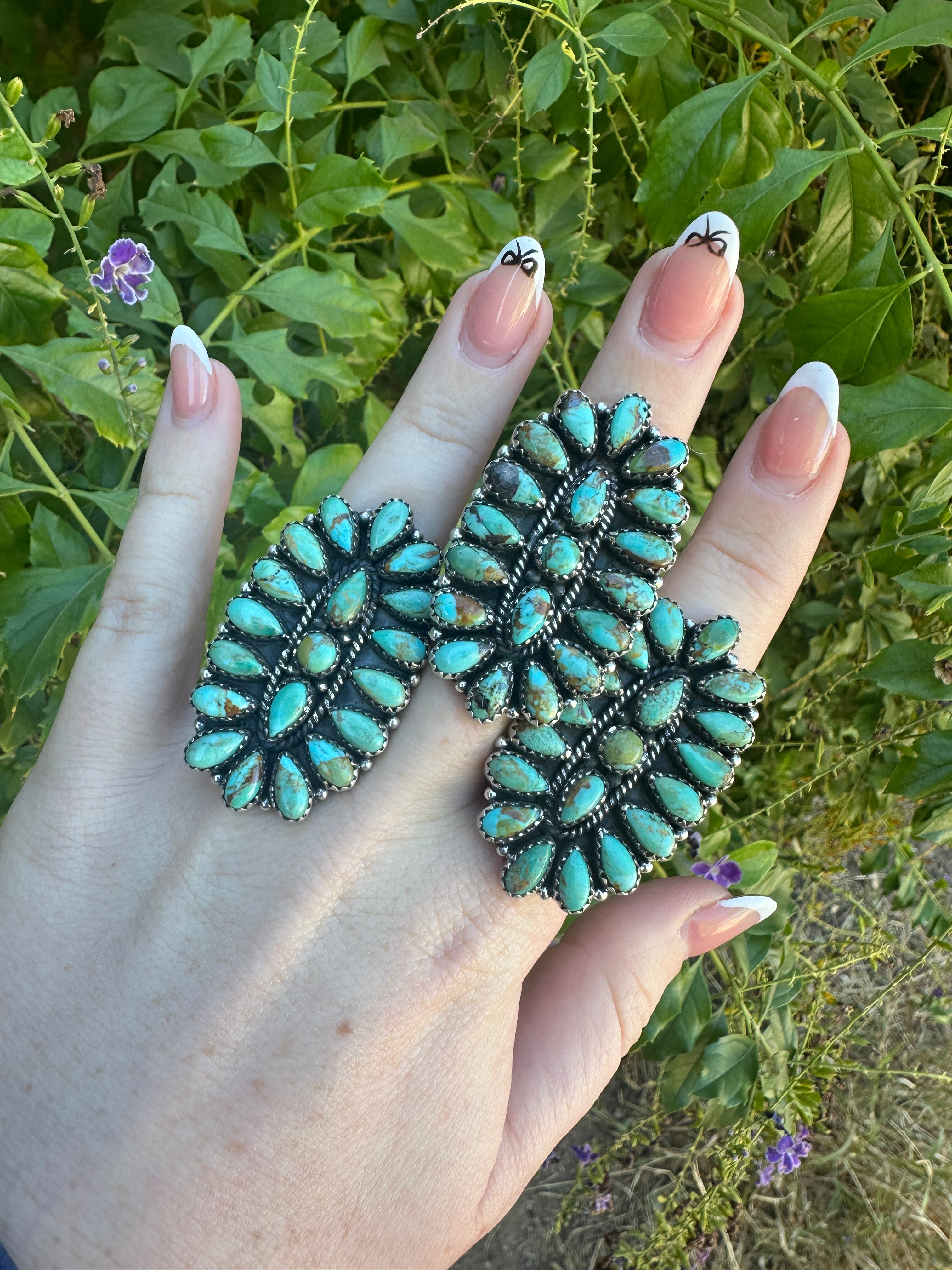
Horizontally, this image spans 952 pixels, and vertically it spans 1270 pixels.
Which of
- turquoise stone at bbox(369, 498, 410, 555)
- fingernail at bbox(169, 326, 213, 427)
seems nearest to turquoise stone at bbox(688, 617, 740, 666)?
turquoise stone at bbox(369, 498, 410, 555)

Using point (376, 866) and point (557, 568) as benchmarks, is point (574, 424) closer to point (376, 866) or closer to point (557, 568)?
point (557, 568)

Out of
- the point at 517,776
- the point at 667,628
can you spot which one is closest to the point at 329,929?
the point at 517,776

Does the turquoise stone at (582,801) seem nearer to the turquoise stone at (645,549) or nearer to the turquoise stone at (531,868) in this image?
the turquoise stone at (531,868)

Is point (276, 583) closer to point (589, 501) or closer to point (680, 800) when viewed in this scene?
point (589, 501)

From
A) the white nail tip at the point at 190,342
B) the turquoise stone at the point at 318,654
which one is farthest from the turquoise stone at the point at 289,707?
the white nail tip at the point at 190,342

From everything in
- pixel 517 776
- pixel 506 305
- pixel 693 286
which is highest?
pixel 693 286

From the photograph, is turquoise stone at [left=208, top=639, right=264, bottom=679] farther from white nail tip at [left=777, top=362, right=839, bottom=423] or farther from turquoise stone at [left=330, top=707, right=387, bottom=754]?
white nail tip at [left=777, top=362, right=839, bottom=423]

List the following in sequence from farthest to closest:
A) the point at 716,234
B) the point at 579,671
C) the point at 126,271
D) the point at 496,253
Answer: the point at 496,253 < the point at 126,271 < the point at 716,234 < the point at 579,671
